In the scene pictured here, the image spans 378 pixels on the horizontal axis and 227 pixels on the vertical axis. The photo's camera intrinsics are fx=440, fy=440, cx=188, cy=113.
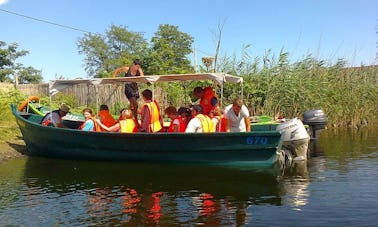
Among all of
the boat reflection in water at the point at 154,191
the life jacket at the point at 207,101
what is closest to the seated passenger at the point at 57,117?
the boat reflection in water at the point at 154,191

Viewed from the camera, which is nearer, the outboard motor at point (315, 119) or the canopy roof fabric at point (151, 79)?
the canopy roof fabric at point (151, 79)

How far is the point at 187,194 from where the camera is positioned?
7.11 meters

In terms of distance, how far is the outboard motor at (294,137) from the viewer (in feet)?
30.4

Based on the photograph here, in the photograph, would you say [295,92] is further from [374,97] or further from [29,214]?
[29,214]

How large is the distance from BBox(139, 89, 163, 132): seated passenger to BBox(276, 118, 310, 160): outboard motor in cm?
277

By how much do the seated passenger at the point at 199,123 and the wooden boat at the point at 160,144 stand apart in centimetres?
29

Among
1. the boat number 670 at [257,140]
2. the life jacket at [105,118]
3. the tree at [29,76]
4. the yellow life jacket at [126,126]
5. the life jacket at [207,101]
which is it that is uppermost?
the tree at [29,76]

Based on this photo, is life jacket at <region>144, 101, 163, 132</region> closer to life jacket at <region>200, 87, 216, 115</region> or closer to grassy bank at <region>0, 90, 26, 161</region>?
life jacket at <region>200, 87, 216, 115</region>

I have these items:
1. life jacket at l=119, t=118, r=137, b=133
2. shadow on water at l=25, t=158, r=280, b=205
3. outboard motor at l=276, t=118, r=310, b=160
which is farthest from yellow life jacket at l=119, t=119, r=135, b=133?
outboard motor at l=276, t=118, r=310, b=160

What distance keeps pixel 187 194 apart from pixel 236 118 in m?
2.46

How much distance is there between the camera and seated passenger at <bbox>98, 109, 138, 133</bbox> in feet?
32.8

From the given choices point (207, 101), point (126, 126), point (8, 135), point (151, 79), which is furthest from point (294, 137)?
point (8, 135)

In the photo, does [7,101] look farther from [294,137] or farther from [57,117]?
[294,137]

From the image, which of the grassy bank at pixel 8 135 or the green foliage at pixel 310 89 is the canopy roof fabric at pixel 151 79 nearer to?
the grassy bank at pixel 8 135
